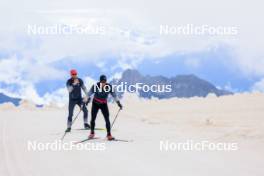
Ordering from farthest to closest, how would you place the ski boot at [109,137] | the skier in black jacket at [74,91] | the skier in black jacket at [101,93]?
the skier in black jacket at [74,91]
the ski boot at [109,137]
the skier in black jacket at [101,93]

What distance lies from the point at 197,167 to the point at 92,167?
7.39 ft

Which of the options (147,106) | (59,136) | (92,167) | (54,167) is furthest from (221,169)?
(147,106)

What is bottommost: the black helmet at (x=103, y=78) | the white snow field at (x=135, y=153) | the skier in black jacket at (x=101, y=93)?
the white snow field at (x=135, y=153)

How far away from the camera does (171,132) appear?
794 inches

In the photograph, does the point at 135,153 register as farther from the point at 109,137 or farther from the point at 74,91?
the point at 74,91

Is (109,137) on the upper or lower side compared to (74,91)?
lower

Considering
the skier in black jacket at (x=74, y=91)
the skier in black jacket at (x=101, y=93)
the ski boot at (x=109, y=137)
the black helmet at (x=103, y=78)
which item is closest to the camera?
the black helmet at (x=103, y=78)

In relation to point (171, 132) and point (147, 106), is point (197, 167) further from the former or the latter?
point (147, 106)

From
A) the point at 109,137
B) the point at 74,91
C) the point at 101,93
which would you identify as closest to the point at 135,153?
the point at 109,137

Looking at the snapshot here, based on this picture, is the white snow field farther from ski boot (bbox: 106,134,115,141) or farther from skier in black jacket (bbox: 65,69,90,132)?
skier in black jacket (bbox: 65,69,90,132)

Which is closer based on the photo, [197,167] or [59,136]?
[197,167]

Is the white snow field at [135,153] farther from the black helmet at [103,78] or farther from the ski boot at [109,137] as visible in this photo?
the black helmet at [103,78]

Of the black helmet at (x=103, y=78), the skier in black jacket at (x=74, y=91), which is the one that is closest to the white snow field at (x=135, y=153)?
the skier in black jacket at (x=74, y=91)

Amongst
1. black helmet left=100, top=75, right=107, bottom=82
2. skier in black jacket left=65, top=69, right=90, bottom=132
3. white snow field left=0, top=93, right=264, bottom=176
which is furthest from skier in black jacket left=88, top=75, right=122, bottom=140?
skier in black jacket left=65, top=69, right=90, bottom=132
